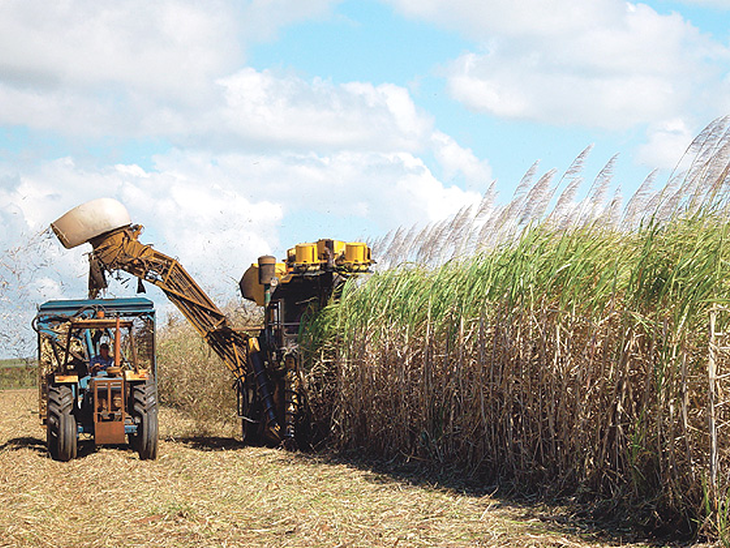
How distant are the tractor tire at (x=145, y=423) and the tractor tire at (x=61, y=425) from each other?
0.75 meters

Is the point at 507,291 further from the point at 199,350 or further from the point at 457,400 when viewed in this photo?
the point at 199,350

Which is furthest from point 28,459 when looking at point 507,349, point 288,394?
point 507,349

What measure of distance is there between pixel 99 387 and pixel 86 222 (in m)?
2.24

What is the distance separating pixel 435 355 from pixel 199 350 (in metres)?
10.5

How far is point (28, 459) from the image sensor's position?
10.6 metres

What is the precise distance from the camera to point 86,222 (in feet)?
37.3

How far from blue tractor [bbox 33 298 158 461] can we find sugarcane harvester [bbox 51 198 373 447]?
540 millimetres

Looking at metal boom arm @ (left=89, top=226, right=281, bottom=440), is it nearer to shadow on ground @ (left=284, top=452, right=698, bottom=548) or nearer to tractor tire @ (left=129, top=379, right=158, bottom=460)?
tractor tire @ (left=129, top=379, right=158, bottom=460)

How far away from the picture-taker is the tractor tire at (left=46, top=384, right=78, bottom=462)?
10398 mm

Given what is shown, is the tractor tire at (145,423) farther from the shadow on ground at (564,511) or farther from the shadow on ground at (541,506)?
the shadow on ground at (564,511)

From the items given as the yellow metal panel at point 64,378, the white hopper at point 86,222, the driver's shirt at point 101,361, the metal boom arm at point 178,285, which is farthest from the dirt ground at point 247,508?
the white hopper at point 86,222

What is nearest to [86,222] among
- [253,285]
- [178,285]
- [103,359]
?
[178,285]

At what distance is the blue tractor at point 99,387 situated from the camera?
10.5m

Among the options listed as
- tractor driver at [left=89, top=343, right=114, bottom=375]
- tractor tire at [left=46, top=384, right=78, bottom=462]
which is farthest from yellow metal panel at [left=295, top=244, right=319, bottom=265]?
tractor tire at [left=46, top=384, right=78, bottom=462]
